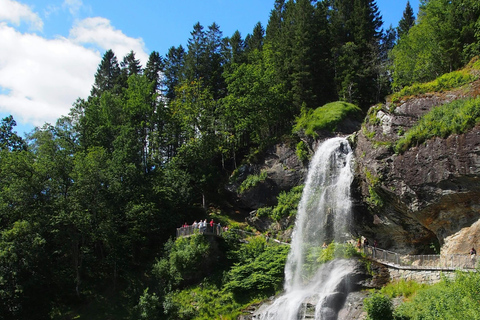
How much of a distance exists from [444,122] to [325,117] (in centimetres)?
1296

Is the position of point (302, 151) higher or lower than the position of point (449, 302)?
higher

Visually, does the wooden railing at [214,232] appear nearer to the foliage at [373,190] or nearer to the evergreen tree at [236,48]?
the foliage at [373,190]

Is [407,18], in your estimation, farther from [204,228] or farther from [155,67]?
[204,228]

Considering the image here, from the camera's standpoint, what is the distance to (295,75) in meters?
40.4

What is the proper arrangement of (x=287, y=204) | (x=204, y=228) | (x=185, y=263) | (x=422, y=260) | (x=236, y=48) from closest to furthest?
→ (x=422, y=260) → (x=185, y=263) → (x=204, y=228) → (x=287, y=204) → (x=236, y=48)

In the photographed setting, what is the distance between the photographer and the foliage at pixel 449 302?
1395 cm

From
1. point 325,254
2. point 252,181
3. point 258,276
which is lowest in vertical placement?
point 258,276

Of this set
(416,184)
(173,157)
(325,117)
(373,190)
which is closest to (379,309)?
(416,184)

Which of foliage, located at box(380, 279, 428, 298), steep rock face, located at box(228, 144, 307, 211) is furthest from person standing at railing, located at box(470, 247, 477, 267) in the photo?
steep rock face, located at box(228, 144, 307, 211)

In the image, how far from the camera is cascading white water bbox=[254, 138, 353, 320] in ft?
71.1

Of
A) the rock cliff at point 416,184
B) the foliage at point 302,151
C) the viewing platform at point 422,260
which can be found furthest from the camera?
the foliage at point 302,151

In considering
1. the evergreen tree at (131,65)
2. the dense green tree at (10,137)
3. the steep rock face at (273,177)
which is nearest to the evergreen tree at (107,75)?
the evergreen tree at (131,65)

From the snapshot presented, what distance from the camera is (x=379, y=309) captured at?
59.4 feet

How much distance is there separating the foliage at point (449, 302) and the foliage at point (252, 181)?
731 inches
